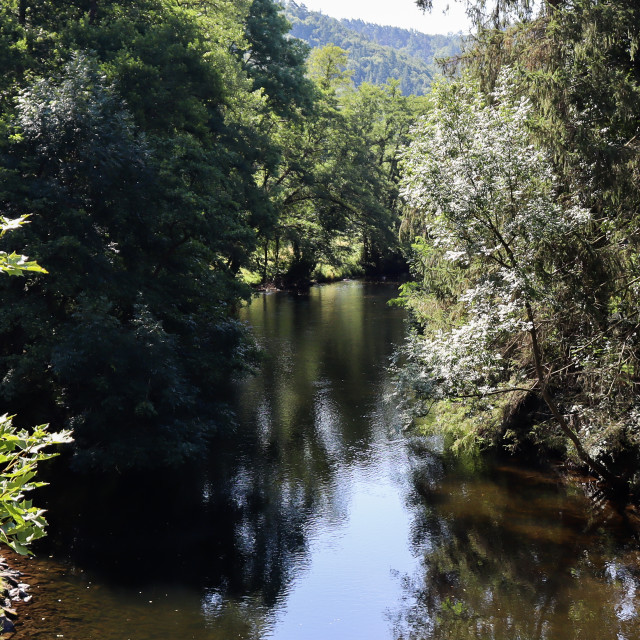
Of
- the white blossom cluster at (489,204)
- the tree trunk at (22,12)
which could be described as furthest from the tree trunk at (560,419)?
the tree trunk at (22,12)

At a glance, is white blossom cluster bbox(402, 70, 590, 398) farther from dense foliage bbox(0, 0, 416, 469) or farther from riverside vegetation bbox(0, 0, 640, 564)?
dense foliage bbox(0, 0, 416, 469)

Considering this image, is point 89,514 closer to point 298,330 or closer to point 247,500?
point 247,500

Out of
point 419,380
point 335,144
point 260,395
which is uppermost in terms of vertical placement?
point 335,144

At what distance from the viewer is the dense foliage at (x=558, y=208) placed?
31.6ft

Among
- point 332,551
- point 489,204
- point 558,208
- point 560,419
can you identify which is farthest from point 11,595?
point 558,208

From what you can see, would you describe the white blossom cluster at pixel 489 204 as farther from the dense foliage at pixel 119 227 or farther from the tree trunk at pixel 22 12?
the tree trunk at pixel 22 12

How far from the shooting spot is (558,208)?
9.25 meters

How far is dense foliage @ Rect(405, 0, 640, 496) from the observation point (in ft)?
31.6

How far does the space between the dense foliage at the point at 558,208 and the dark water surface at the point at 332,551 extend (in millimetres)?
2104

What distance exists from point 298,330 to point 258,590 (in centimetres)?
1815

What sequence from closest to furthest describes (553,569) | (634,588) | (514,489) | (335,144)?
(634,588)
(553,569)
(514,489)
(335,144)

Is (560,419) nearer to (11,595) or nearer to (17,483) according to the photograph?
(11,595)

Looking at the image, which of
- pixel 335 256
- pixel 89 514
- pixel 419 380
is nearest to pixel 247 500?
pixel 89 514

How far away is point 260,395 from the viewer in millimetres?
19188
